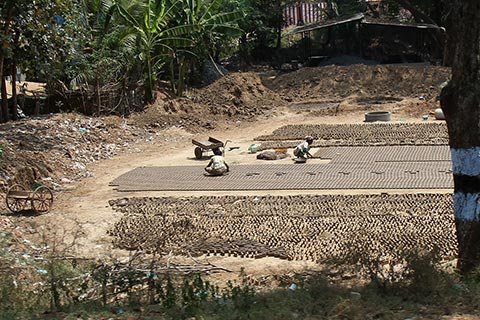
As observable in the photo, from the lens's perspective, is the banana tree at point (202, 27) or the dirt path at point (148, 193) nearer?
the dirt path at point (148, 193)

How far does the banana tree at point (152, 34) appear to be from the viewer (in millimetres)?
19344

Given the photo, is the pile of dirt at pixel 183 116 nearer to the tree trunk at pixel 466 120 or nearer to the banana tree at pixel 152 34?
the banana tree at pixel 152 34

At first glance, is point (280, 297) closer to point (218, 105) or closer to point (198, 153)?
point (198, 153)

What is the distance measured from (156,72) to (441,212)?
13.7m

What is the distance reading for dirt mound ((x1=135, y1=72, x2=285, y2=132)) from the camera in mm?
19641

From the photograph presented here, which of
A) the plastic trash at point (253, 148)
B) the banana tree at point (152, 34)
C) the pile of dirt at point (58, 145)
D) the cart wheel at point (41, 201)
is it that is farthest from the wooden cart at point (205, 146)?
the banana tree at point (152, 34)

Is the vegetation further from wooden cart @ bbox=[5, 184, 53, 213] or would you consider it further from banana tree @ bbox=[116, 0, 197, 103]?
banana tree @ bbox=[116, 0, 197, 103]

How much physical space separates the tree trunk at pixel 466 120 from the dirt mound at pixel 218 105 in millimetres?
13529

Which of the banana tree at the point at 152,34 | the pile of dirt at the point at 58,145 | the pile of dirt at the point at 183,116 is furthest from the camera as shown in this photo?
the banana tree at the point at 152,34

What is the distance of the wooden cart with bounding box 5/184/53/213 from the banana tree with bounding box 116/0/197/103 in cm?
900

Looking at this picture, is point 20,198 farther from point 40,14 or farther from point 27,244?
point 40,14

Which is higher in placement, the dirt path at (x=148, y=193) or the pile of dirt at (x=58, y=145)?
the pile of dirt at (x=58, y=145)

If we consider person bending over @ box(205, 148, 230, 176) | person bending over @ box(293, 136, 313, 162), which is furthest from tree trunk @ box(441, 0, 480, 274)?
person bending over @ box(293, 136, 313, 162)

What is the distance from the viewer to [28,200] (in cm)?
1059
